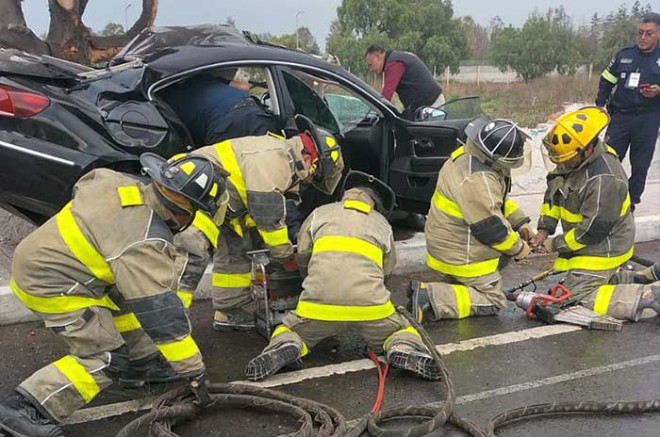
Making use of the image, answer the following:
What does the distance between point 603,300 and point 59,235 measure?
358 centimetres

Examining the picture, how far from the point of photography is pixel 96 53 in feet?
27.6

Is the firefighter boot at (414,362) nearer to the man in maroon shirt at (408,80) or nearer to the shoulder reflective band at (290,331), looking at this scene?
the shoulder reflective band at (290,331)

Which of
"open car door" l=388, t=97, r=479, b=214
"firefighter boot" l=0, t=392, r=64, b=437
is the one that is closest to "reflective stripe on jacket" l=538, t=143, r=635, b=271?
"open car door" l=388, t=97, r=479, b=214

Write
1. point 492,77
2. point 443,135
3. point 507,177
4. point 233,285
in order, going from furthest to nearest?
point 492,77
point 443,135
point 507,177
point 233,285

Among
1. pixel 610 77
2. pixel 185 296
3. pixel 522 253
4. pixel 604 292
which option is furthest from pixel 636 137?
pixel 185 296

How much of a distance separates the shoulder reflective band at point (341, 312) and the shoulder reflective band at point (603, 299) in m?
1.81

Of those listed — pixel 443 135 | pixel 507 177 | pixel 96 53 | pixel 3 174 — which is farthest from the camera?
pixel 96 53

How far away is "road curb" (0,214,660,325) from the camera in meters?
4.61

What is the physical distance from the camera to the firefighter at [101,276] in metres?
3.08

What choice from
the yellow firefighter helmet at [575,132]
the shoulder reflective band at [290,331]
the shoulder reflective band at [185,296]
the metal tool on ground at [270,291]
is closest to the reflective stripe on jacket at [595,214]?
the yellow firefighter helmet at [575,132]

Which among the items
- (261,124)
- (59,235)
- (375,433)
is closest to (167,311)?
(59,235)

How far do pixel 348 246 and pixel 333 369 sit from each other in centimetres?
73

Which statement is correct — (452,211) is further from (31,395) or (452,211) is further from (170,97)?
(31,395)

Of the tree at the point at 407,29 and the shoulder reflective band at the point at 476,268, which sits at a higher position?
the tree at the point at 407,29
